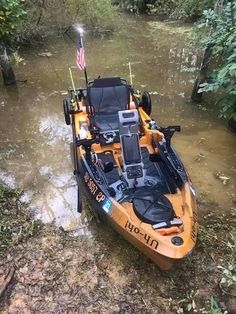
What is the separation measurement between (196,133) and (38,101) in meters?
3.95

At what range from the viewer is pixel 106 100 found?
6887 millimetres

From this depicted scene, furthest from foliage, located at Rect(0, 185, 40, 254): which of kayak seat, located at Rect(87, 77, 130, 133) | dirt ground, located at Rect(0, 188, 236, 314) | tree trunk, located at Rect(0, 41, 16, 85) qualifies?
tree trunk, located at Rect(0, 41, 16, 85)

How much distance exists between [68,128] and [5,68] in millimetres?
2795

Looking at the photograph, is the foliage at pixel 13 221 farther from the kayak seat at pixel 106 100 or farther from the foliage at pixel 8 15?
the foliage at pixel 8 15

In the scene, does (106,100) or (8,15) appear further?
(8,15)

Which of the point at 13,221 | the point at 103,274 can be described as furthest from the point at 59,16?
the point at 103,274

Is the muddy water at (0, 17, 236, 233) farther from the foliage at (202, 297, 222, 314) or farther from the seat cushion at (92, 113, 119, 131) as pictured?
the foliage at (202, 297, 222, 314)

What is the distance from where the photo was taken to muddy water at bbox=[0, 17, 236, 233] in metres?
6.54

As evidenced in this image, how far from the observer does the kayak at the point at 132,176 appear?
183 inches

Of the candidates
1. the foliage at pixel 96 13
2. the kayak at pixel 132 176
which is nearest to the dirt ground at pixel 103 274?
the kayak at pixel 132 176

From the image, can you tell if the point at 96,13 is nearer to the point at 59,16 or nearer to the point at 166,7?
the point at 59,16

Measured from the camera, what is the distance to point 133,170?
17.8 feet

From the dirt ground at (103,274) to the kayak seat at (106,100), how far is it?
193cm

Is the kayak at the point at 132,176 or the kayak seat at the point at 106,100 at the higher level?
the kayak seat at the point at 106,100
